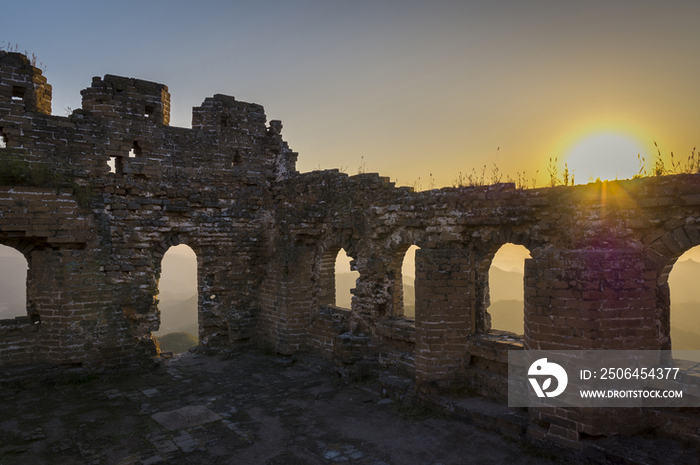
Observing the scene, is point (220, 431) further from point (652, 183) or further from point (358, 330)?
point (652, 183)

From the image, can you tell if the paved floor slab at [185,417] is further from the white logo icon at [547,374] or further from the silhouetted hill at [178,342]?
the silhouetted hill at [178,342]

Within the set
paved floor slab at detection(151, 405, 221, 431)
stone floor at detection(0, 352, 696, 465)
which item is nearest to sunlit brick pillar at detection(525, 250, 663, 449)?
stone floor at detection(0, 352, 696, 465)

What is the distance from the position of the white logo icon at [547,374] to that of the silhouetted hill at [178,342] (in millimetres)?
22861

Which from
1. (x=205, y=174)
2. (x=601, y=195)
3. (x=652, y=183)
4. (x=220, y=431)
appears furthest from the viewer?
(x=205, y=174)

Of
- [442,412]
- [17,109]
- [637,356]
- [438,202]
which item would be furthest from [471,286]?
[17,109]

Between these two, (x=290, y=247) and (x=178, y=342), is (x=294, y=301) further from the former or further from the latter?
(x=178, y=342)

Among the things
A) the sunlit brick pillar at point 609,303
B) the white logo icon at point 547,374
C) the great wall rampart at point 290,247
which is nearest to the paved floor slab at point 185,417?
the great wall rampart at point 290,247

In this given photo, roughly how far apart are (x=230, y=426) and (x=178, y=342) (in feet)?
69.6

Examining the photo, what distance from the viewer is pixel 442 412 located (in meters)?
6.96

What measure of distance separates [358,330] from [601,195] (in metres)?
5.48

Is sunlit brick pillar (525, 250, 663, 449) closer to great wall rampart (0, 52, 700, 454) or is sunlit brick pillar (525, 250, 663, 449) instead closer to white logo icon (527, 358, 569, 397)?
great wall rampart (0, 52, 700, 454)

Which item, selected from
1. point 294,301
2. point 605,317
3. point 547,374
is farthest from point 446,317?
point 294,301

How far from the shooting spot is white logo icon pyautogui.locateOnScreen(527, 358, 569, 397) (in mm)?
5625

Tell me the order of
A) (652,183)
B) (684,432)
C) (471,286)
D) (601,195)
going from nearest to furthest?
(684,432) → (652,183) → (601,195) → (471,286)
